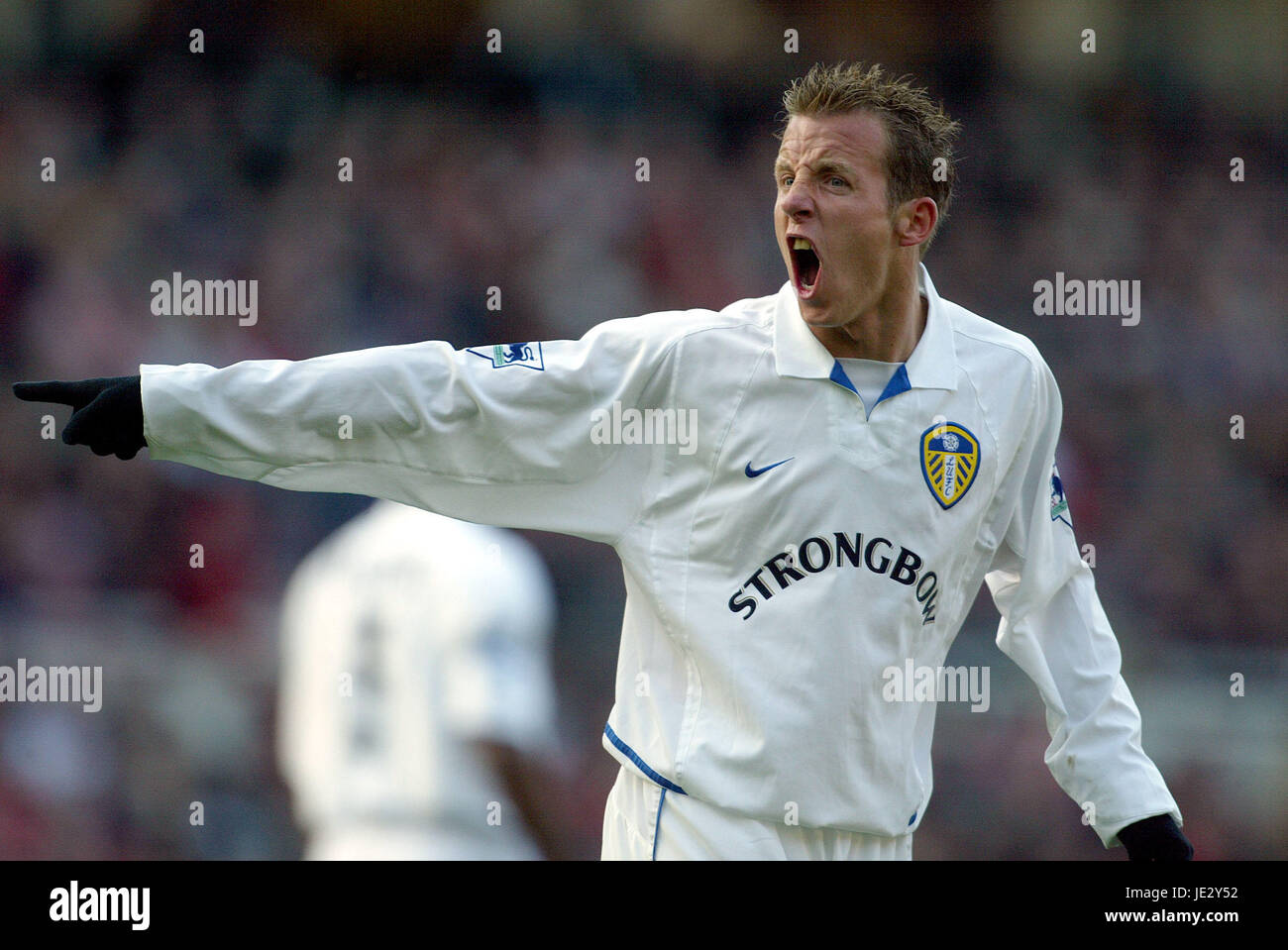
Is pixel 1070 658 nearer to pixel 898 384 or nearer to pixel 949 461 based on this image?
pixel 949 461

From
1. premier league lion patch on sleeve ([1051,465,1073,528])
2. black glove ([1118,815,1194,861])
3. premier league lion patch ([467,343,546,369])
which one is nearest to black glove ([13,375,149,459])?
premier league lion patch ([467,343,546,369])

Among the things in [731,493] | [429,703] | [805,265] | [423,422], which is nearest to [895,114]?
[805,265]

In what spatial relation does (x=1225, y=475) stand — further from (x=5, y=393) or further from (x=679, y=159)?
(x=5, y=393)

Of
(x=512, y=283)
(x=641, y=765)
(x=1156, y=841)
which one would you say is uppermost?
(x=512, y=283)

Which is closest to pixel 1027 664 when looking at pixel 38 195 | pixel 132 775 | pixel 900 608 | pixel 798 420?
pixel 900 608

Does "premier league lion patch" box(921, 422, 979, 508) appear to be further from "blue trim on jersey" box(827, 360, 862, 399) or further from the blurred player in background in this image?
the blurred player in background

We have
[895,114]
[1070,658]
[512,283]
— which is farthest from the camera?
[512,283]

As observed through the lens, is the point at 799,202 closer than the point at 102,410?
No

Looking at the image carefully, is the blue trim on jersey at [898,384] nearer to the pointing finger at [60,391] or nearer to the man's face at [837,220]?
the man's face at [837,220]

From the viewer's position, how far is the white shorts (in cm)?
308

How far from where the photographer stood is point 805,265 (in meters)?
3.25

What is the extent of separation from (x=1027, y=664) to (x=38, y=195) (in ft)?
19.2

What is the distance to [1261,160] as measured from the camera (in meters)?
8.05

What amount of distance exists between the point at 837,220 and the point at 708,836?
130 cm
